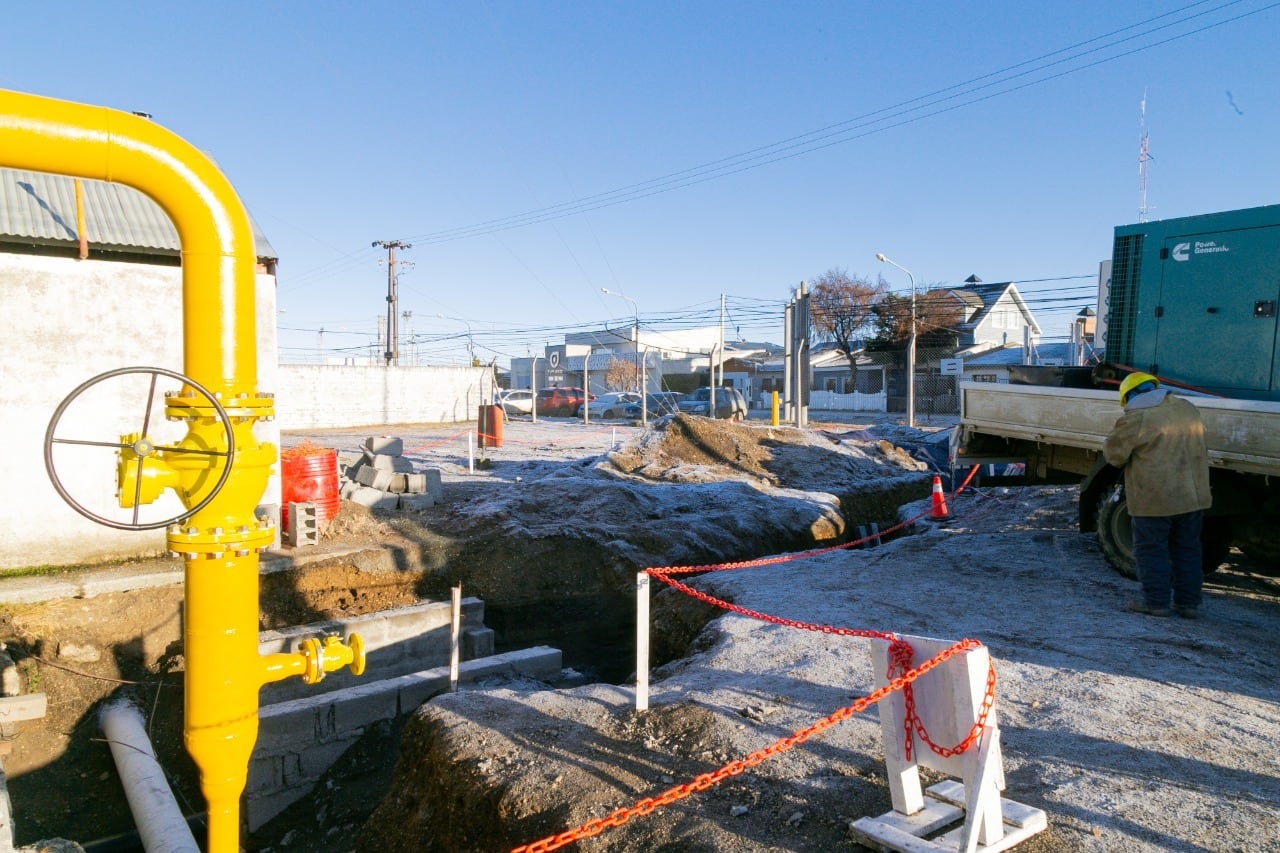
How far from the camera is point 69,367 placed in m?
8.00

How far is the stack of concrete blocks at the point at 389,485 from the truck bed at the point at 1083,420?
22.9 feet

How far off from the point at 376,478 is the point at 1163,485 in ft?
29.9

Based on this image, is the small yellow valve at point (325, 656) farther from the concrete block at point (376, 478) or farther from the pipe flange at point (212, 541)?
the concrete block at point (376, 478)

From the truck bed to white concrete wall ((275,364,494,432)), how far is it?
2319cm

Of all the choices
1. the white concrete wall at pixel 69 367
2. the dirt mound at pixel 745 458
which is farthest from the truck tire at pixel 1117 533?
the white concrete wall at pixel 69 367

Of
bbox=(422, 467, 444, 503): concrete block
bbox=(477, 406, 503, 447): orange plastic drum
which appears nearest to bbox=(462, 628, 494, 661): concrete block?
bbox=(422, 467, 444, 503): concrete block

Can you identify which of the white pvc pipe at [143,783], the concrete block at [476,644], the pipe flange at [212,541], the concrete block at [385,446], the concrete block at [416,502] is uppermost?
the pipe flange at [212,541]

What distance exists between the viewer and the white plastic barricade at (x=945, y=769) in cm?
304

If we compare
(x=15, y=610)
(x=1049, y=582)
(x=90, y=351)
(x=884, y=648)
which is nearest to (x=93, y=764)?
(x=15, y=610)

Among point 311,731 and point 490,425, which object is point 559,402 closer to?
point 490,425

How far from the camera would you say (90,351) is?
8.09 m

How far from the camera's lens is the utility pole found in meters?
36.1

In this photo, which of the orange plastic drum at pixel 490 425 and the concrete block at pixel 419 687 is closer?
the concrete block at pixel 419 687

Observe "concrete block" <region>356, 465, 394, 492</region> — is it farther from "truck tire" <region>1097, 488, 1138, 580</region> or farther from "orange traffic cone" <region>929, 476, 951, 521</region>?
"truck tire" <region>1097, 488, 1138, 580</region>
